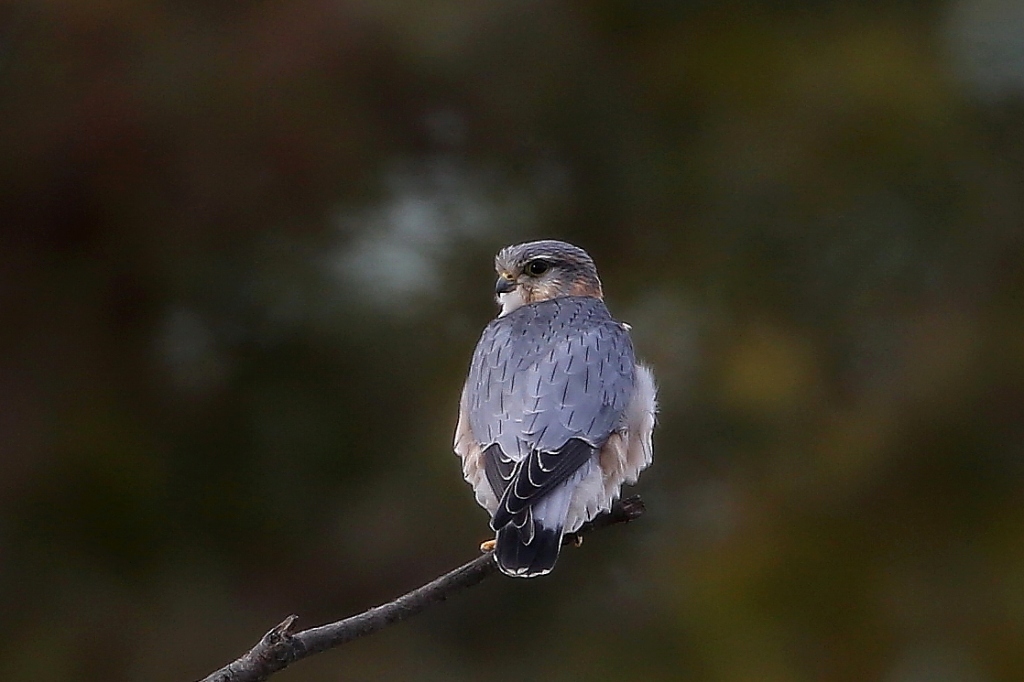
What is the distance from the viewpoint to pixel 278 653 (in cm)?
180

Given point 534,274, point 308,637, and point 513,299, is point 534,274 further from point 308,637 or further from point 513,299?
point 308,637

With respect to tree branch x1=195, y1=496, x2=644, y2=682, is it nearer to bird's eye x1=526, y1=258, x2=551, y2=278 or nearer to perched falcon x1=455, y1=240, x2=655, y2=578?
perched falcon x1=455, y1=240, x2=655, y2=578

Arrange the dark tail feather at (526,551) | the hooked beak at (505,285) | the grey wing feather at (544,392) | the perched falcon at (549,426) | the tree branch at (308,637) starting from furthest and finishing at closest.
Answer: the hooked beak at (505,285) → the grey wing feather at (544,392) → the perched falcon at (549,426) → the dark tail feather at (526,551) → the tree branch at (308,637)

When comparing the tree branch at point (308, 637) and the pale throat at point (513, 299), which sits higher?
the pale throat at point (513, 299)

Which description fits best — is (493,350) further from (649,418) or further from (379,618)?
(379,618)

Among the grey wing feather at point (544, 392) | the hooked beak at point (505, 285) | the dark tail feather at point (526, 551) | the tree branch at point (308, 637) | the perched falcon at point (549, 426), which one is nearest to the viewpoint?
the tree branch at point (308, 637)

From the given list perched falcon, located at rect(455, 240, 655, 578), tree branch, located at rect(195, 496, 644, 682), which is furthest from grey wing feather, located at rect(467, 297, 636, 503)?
tree branch, located at rect(195, 496, 644, 682)

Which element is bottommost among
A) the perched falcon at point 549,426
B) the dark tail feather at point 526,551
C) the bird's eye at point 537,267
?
the dark tail feather at point 526,551

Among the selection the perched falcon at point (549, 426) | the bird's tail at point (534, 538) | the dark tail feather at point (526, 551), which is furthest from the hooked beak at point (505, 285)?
the dark tail feather at point (526, 551)

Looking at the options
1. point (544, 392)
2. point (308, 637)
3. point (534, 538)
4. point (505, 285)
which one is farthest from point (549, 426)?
point (505, 285)

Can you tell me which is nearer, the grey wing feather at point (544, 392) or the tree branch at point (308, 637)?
the tree branch at point (308, 637)

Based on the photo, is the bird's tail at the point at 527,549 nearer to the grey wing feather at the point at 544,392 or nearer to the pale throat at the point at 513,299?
the grey wing feather at the point at 544,392

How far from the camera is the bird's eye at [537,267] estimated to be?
3367 millimetres

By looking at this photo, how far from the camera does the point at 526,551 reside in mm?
2131
